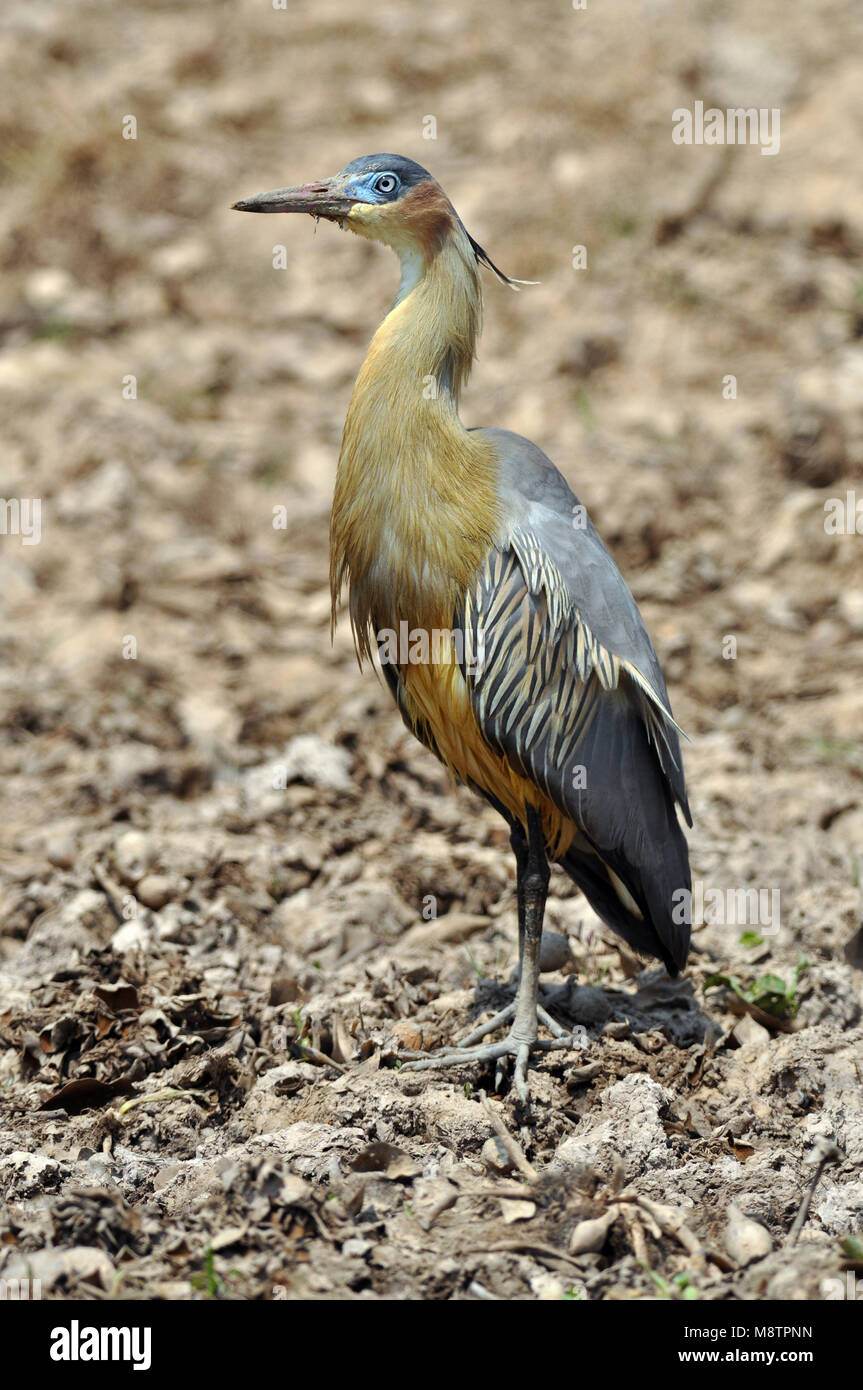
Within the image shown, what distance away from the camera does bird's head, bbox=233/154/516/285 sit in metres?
4.20

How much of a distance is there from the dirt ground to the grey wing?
0.77 m

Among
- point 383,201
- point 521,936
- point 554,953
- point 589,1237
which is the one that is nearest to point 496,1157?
point 589,1237

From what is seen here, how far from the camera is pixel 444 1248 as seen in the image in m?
3.43

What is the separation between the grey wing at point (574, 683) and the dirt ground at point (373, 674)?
0.77 metres

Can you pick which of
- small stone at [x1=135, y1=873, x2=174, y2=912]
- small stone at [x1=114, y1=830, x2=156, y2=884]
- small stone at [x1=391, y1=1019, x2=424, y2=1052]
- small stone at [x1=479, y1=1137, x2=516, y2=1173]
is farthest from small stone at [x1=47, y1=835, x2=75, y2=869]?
small stone at [x1=479, y1=1137, x2=516, y2=1173]

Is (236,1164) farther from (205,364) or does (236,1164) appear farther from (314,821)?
(205,364)

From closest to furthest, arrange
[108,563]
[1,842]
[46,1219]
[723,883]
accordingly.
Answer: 1. [46,1219]
2. [723,883]
3. [1,842]
4. [108,563]

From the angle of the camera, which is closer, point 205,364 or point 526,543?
point 526,543

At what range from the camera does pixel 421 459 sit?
4.16 meters

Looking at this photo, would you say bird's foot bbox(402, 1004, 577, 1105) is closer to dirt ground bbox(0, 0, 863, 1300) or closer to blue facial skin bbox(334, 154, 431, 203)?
dirt ground bbox(0, 0, 863, 1300)

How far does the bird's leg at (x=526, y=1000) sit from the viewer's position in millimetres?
4305

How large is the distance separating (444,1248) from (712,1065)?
55.0 inches
